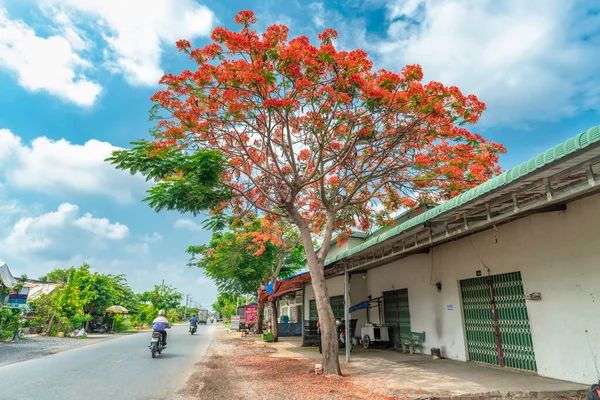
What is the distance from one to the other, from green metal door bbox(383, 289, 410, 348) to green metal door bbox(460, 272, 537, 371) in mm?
3046

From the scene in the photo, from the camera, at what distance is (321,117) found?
908cm

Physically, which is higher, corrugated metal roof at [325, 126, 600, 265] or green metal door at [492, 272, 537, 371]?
corrugated metal roof at [325, 126, 600, 265]

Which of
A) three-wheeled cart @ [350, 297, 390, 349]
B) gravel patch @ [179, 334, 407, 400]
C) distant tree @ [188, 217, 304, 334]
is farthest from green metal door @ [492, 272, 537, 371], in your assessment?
distant tree @ [188, 217, 304, 334]

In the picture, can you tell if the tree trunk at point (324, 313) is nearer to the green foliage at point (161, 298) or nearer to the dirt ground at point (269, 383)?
the dirt ground at point (269, 383)

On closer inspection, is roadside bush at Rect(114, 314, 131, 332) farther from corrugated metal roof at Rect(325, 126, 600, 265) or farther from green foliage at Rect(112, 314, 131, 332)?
corrugated metal roof at Rect(325, 126, 600, 265)

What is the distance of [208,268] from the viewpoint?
22.0 meters

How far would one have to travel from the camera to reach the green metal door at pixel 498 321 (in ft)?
25.5

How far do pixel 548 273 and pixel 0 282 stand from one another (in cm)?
2126

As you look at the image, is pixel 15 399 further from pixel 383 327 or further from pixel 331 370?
pixel 383 327

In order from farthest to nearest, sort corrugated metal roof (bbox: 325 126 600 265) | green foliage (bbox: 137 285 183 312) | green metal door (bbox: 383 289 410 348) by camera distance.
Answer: green foliage (bbox: 137 285 183 312)
green metal door (bbox: 383 289 410 348)
corrugated metal roof (bbox: 325 126 600 265)

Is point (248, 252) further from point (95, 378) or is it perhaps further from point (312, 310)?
point (95, 378)

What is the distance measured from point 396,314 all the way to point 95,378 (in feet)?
30.7

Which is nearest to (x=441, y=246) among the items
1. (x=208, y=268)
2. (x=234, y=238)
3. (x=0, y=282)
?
(x=234, y=238)

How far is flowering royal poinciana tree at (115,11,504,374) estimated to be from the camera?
8.50 m
